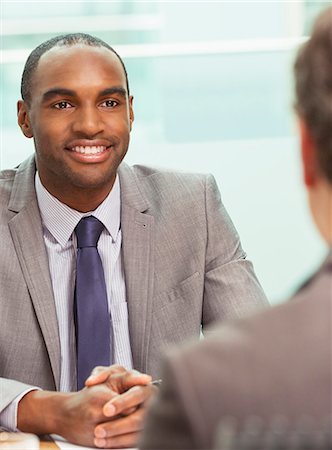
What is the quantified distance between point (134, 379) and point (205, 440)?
45.1 inches

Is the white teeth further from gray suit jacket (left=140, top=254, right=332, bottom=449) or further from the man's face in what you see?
gray suit jacket (left=140, top=254, right=332, bottom=449)

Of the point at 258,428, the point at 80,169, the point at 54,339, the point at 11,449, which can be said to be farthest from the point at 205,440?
the point at 80,169

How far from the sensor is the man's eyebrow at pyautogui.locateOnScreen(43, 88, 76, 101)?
7.86 ft

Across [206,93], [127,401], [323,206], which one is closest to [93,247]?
[127,401]

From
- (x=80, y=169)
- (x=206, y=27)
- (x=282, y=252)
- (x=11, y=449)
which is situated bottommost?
(x=282, y=252)

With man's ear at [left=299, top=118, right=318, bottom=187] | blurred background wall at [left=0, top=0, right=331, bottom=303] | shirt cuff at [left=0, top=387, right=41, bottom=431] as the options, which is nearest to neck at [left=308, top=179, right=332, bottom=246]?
man's ear at [left=299, top=118, right=318, bottom=187]

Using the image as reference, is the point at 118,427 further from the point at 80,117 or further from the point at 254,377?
the point at 254,377

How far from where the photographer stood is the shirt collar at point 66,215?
2.41 metres

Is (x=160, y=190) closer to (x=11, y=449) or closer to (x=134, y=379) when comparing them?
(x=134, y=379)

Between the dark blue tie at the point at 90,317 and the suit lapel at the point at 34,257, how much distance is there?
0.19 feet

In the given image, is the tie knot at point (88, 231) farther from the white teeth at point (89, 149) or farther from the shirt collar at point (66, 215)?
the white teeth at point (89, 149)

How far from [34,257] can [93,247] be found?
0.15 m

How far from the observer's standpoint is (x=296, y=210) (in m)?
4.35

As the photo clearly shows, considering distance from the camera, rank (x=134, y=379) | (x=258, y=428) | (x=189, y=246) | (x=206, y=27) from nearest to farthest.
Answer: (x=258, y=428)
(x=134, y=379)
(x=189, y=246)
(x=206, y=27)
